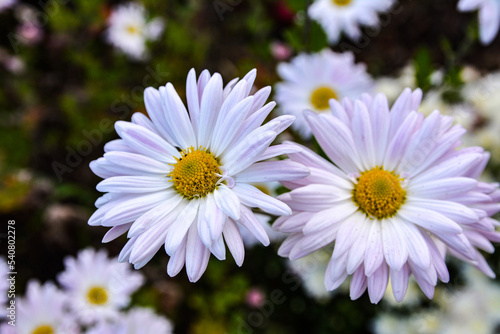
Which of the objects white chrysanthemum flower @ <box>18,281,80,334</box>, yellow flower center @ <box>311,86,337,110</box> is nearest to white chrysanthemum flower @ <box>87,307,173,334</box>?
white chrysanthemum flower @ <box>18,281,80,334</box>

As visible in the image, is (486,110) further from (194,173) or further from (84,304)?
(84,304)

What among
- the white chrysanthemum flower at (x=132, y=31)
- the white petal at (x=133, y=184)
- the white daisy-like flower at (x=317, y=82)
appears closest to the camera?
the white petal at (x=133, y=184)

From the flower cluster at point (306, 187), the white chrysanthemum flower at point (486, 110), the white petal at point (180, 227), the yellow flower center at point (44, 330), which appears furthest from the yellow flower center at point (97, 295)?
the white chrysanthemum flower at point (486, 110)

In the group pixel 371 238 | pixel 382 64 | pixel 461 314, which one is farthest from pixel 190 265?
pixel 382 64

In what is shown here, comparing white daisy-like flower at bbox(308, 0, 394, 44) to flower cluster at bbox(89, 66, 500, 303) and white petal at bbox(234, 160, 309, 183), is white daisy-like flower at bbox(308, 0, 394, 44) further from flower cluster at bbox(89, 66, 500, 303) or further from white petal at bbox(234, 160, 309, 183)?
white petal at bbox(234, 160, 309, 183)

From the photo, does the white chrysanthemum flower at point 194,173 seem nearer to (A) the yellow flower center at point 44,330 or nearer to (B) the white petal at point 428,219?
(B) the white petal at point 428,219

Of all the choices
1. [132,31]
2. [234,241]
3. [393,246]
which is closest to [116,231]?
[234,241]
